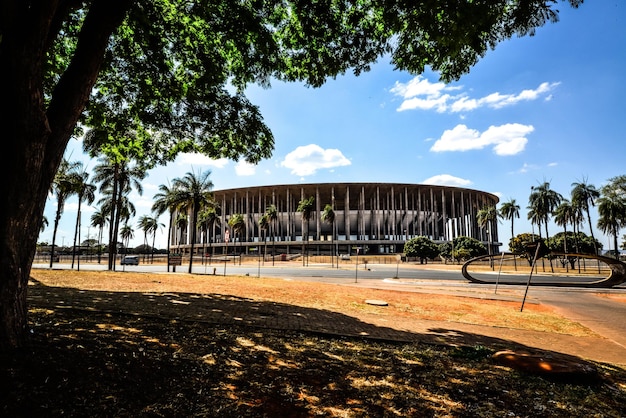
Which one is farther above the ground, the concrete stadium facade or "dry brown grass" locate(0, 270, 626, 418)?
the concrete stadium facade

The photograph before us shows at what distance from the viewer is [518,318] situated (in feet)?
38.8

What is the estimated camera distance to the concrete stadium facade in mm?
92312

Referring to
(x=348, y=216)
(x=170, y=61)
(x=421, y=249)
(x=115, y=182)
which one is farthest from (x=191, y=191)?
(x=348, y=216)

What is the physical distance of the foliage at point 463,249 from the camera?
6241cm

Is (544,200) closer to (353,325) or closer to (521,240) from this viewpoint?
(521,240)

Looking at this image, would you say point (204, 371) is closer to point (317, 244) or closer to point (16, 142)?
point (16, 142)

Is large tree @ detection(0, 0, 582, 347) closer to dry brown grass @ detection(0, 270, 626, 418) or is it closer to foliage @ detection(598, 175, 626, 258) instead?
dry brown grass @ detection(0, 270, 626, 418)

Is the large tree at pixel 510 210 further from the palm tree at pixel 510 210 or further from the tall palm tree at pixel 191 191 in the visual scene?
the tall palm tree at pixel 191 191

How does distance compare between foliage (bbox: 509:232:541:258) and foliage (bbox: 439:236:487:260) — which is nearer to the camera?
foliage (bbox: 509:232:541:258)

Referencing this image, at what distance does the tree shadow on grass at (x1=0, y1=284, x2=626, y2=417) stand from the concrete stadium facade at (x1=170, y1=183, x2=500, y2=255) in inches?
3192

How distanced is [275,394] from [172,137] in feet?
32.0

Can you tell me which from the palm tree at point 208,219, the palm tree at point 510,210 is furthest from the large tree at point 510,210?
the palm tree at point 208,219

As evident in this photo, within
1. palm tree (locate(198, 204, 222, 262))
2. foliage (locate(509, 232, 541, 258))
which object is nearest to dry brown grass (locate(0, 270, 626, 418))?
foliage (locate(509, 232, 541, 258))

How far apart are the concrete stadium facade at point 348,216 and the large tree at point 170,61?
256ft
